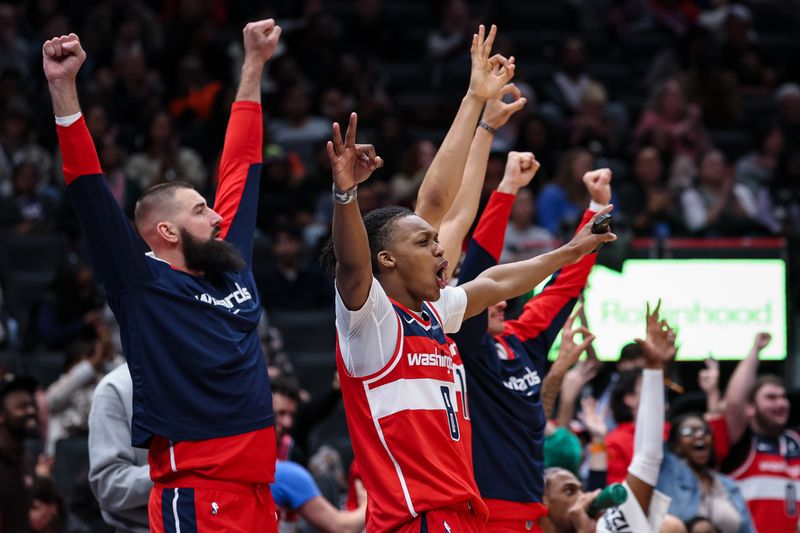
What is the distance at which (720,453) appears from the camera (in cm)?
811

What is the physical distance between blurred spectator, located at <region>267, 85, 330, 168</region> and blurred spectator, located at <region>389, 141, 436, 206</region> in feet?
3.60

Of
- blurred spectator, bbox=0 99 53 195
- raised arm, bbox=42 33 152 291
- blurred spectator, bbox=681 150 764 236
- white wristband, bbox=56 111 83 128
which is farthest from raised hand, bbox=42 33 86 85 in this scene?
blurred spectator, bbox=681 150 764 236

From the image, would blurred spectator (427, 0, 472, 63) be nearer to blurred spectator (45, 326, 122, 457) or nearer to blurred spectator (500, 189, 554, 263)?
blurred spectator (500, 189, 554, 263)

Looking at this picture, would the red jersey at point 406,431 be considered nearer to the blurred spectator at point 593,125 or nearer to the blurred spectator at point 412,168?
the blurred spectator at point 412,168

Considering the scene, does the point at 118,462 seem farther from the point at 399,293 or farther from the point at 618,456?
the point at 618,456

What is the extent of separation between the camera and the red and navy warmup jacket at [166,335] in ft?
13.7

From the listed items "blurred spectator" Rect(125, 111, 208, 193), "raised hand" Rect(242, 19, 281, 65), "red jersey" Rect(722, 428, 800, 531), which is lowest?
"red jersey" Rect(722, 428, 800, 531)

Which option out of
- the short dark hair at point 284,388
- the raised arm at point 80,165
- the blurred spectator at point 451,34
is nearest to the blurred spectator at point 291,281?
the short dark hair at point 284,388

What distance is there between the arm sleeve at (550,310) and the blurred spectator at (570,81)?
8.81m

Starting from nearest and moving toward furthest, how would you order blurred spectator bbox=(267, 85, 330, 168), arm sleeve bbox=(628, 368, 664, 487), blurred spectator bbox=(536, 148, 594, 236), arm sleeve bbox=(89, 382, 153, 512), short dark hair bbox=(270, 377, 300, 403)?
arm sleeve bbox=(89, 382, 153, 512)
arm sleeve bbox=(628, 368, 664, 487)
short dark hair bbox=(270, 377, 300, 403)
blurred spectator bbox=(536, 148, 594, 236)
blurred spectator bbox=(267, 85, 330, 168)

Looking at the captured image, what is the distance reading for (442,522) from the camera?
4098 millimetres

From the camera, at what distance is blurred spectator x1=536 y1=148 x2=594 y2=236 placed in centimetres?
1166

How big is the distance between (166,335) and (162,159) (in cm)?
754

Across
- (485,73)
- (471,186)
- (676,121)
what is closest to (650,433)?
(471,186)
